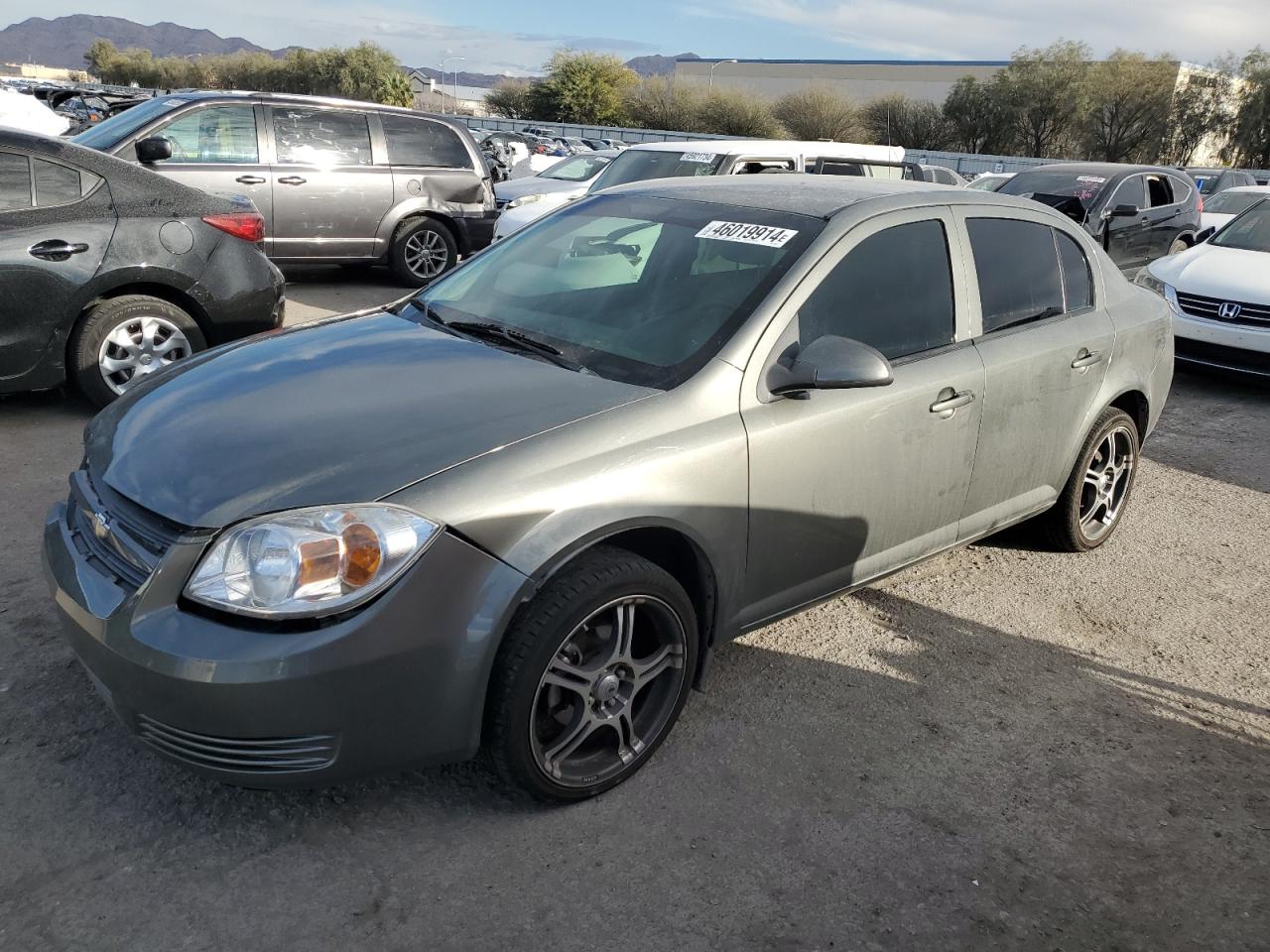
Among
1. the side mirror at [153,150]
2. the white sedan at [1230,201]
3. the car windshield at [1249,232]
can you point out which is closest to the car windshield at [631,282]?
the side mirror at [153,150]

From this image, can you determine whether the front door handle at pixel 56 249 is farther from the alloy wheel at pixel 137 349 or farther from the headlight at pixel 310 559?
the headlight at pixel 310 559

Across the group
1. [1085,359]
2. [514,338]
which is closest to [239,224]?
[514,338]

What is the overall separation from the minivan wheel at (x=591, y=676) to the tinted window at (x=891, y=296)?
1011mm

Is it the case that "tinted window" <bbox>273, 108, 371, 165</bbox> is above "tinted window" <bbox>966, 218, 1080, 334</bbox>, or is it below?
above

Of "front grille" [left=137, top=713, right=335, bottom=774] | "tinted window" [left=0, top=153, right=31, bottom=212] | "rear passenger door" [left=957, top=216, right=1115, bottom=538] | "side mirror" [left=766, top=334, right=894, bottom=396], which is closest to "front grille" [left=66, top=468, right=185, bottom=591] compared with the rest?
"front grille" [left=137, top=713, right=335, bottom=774]

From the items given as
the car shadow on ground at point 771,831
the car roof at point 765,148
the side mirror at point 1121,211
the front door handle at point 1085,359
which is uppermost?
the car roof at point 765,148

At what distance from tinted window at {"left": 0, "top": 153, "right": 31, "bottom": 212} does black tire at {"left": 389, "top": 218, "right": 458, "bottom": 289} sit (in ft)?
15.2

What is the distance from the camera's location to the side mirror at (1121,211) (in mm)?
11680

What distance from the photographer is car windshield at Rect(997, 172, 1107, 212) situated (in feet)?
39.0

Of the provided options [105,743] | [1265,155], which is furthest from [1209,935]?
[1265,155]

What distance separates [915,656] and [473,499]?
2096 mm

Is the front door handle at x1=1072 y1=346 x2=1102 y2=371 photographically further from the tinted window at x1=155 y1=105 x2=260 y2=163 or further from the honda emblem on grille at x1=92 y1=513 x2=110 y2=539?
the tinted window at x1=155 y1=105 x2=260 y2=163

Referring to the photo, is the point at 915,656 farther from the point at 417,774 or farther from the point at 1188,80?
the point at 1188,80

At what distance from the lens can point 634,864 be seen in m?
2.72
